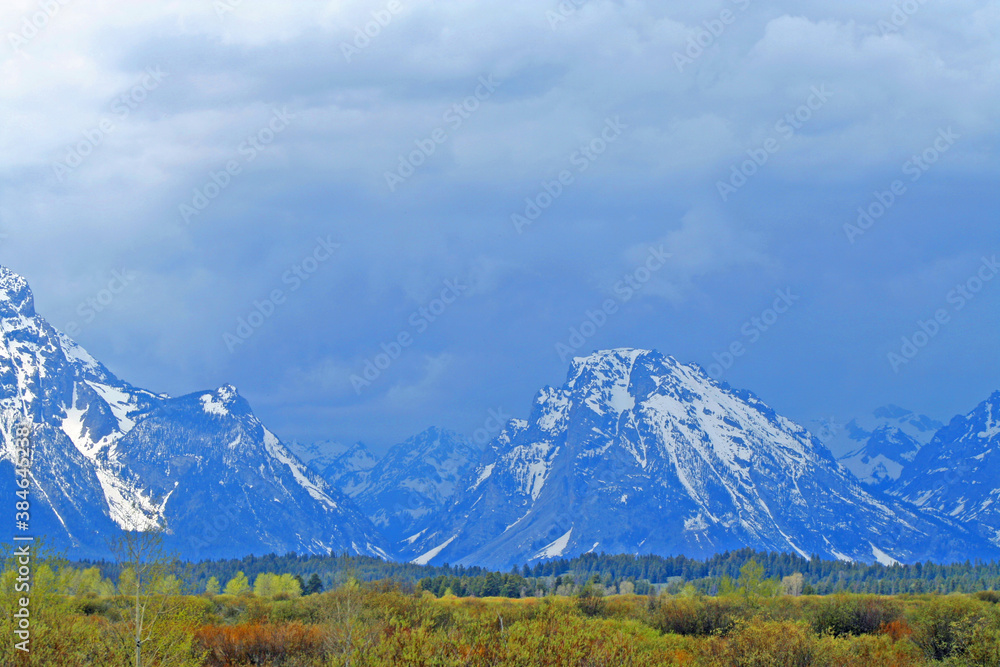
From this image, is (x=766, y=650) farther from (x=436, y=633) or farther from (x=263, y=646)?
(x=263, y=646)

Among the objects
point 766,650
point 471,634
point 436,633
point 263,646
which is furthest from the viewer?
point 263,646

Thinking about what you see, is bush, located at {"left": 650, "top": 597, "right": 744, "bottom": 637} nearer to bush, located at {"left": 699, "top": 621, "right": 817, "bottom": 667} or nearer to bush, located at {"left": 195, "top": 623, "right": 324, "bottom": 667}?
bush, located at {"left": 699, "top": 621, "right": 817, "bottom": 667}

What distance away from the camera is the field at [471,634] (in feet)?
200

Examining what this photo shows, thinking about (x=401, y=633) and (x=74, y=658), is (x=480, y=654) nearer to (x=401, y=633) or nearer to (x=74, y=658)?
(x=401, y=633)

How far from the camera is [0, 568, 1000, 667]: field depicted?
200 feet

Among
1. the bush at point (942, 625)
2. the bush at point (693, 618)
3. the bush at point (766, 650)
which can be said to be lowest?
the bush at point (766, 650)

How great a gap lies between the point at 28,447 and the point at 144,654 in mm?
15082

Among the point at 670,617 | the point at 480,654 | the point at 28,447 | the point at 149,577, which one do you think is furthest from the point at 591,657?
the point at 670,617

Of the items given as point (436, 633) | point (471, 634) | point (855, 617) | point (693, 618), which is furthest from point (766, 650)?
point (855, 617)

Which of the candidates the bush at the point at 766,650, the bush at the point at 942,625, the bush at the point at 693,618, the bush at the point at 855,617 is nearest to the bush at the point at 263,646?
the bush at the point at 766,650

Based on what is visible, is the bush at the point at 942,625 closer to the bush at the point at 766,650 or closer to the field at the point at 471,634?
the field at the point at 471,634

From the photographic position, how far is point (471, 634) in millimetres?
76750

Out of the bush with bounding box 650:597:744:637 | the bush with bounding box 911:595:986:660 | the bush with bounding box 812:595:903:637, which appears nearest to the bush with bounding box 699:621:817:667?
the bush with bounding box 911:595:986:660

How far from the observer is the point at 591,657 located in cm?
5916
